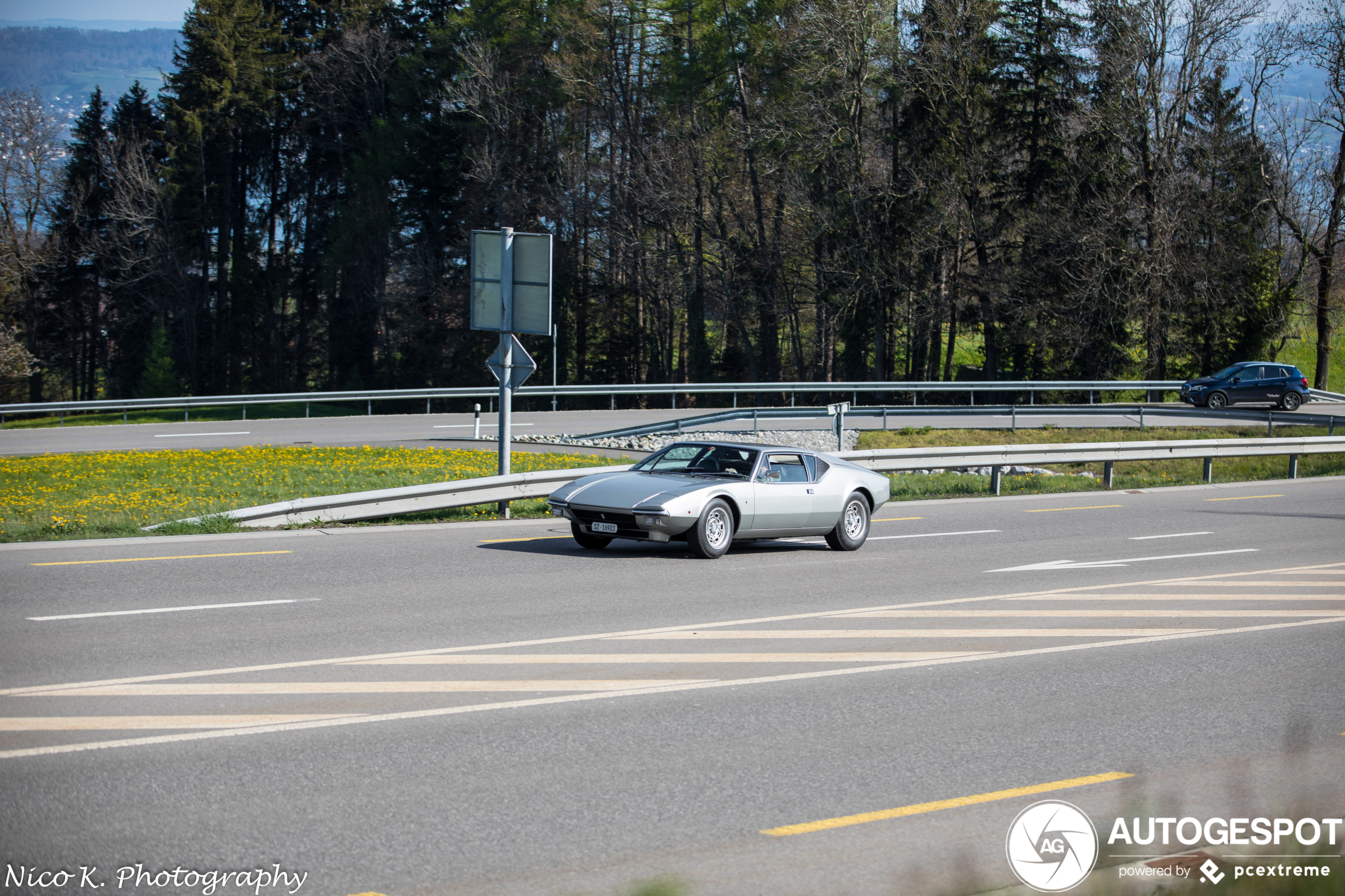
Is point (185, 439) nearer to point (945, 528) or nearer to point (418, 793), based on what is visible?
point (945, 528)

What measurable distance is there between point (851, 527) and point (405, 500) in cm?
585

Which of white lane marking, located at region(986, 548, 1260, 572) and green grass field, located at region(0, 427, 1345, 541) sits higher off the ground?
green grass field, located at region(0, 427, 1345, 541)

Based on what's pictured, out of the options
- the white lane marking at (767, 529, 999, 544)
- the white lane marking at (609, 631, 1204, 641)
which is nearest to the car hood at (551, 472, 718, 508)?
the white lane marking at (767, 529, 999, 544)

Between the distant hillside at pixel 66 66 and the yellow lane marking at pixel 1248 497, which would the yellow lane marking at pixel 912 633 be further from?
the distant hillside at pixel 66 66

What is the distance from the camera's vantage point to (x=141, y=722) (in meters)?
6.07

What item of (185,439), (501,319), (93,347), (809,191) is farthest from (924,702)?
(93,347)

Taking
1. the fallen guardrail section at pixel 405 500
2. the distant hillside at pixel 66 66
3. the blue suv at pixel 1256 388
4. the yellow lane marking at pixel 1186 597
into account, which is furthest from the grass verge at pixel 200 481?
the distant hillside at pixel 66 66

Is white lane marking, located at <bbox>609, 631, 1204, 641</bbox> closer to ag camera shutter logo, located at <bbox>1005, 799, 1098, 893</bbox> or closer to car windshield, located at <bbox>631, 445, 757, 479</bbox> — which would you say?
ag camera shutter logo, located at <bbox>1005, 799, 1098, 893</bbox>

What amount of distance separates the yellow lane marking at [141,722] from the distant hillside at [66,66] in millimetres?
53350

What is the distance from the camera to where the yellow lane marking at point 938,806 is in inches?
193

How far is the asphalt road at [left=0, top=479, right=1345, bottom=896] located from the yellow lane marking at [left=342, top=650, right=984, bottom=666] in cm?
4

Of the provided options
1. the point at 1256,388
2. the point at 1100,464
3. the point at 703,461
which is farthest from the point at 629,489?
the point at 1256,388

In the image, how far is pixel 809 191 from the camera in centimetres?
4506

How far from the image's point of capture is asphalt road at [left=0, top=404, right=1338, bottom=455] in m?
27.0
